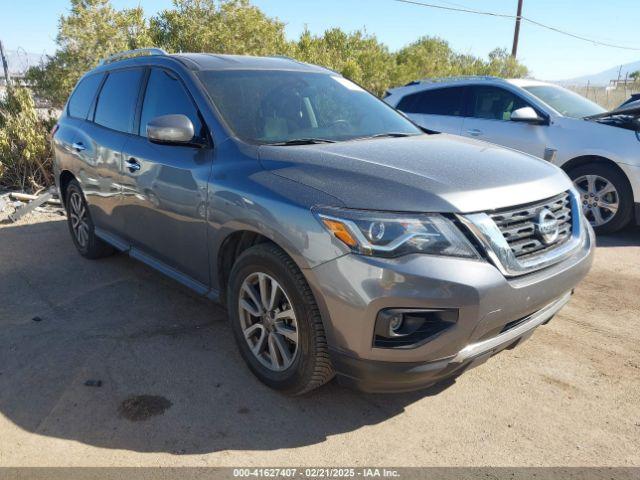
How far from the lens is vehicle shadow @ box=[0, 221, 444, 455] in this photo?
268 centimetres

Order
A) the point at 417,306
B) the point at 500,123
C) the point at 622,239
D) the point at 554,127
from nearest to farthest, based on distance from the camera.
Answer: the point at 417,306, the point at 622,239, the point at 554,127, the point at 500,123

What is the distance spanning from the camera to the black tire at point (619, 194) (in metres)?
5.79

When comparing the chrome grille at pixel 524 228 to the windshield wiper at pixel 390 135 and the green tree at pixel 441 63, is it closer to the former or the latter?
the windshield wiper at pixel 390 135

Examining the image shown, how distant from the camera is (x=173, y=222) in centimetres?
346

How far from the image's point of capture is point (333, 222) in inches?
94.5

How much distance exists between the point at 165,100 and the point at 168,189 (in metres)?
0.73

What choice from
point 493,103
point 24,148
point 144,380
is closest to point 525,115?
point 493,103

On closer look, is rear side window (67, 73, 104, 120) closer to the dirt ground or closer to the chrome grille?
the dirt ground

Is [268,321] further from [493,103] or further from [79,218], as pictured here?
[493,103]

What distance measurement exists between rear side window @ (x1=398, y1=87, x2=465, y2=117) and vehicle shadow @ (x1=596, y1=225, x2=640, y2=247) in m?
2.52

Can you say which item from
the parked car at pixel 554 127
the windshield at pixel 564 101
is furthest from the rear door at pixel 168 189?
the windshield at pixel 564 101

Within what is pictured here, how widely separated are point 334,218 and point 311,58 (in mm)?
13328

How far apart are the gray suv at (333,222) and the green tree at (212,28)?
9312mm

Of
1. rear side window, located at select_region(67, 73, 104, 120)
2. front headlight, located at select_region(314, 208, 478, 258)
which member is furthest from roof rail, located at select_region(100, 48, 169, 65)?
front headlight, located at select_region(314, 208, 478, 258)
